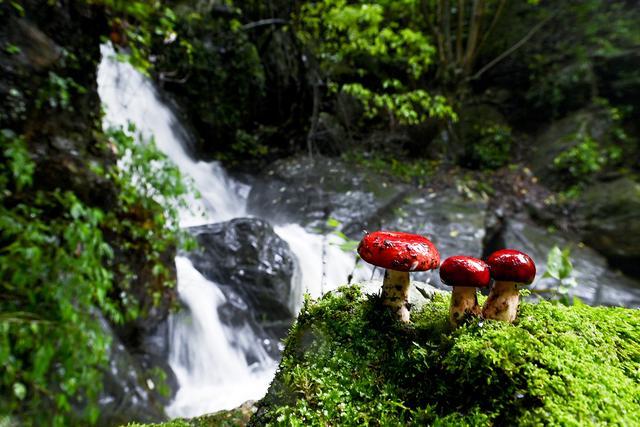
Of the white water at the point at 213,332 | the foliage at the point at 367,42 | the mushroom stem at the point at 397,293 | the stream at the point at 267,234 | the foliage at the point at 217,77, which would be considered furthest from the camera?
the foliage at the point at 217,77

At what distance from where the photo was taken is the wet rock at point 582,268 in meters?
6.42

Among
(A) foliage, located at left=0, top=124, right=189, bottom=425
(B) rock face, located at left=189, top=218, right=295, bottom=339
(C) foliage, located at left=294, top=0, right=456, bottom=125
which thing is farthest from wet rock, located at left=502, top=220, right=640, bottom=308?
(A) foliage, located at left=0, top=124, right=189, bottom=425

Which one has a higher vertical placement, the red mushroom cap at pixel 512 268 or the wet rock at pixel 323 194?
the red mushroom cap at pixel 512 268

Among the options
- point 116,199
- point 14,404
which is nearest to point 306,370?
point 14,404

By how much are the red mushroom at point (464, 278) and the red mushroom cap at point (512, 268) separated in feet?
0.12

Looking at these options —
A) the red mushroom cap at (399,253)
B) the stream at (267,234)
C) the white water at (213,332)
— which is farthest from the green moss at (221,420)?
the stream at (267,234)

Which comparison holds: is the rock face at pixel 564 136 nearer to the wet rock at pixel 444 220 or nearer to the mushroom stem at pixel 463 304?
the wet rock at pixel 444 220

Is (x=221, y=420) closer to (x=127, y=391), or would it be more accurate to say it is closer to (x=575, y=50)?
(x=127, y=391)

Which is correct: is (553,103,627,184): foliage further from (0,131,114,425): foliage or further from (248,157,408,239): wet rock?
(0,131,114,425): foliage

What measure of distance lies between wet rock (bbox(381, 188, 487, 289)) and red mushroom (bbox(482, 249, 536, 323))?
496 centimetres

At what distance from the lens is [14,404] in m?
1.90

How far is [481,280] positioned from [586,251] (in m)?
8.25

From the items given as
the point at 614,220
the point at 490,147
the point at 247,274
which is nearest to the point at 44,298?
the point at 247,274

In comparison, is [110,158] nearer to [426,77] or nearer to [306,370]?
[306,370]
